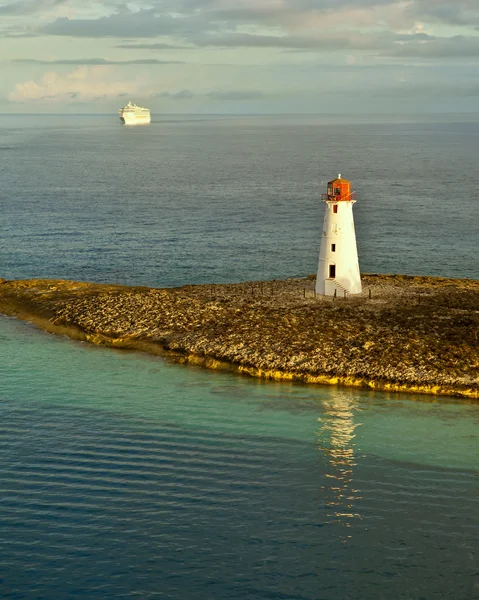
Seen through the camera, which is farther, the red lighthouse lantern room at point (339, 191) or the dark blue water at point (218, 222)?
the dark blue water at point (218, 222)

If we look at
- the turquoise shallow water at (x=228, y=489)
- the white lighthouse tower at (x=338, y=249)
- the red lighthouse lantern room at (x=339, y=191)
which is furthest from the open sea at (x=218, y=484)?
the red lighthouse lantern room at (x=339, y=191)

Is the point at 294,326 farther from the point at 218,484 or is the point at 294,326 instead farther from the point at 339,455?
the point at 218,484

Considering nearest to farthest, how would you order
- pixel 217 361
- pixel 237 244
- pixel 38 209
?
1. pixel 217 361
2. pixel 237 244
3. pixel 38 209

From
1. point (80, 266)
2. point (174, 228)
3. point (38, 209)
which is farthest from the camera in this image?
point (38, 209)

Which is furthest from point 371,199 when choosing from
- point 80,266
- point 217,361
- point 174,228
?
point 217,361

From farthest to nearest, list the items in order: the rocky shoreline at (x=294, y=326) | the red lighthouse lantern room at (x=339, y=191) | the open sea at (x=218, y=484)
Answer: the red lighthouse lantern room at (x=339, y=191) → the rocky shoreline at (x=294, y=326) → the open sea at (x=218, y=484)

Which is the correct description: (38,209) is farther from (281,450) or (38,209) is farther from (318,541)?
(318,541)

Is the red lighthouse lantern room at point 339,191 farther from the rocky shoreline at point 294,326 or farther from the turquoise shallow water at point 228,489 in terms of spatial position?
the turquoise shallow water at point 228,489

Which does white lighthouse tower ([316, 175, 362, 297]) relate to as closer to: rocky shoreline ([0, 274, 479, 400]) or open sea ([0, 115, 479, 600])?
rocky shoreline ([0, 274, 479, 400])
